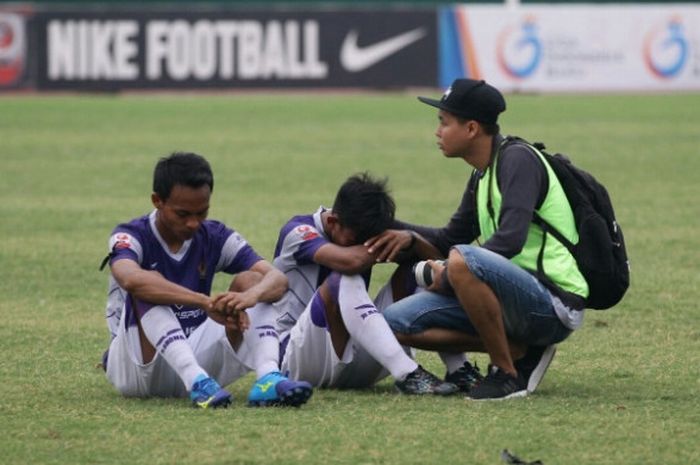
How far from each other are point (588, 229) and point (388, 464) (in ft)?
5.60

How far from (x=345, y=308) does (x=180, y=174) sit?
931 mm

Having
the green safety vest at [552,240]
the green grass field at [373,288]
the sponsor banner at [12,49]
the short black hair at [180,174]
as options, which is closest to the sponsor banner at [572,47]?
the green grass field at [373,288]

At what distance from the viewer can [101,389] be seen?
7262 mm

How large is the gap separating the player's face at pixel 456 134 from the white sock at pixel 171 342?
4.59 ft

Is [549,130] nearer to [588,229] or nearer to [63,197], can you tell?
[63,197]

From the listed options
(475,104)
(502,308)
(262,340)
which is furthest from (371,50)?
(262,340)

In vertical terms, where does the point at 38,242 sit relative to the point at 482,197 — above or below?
below

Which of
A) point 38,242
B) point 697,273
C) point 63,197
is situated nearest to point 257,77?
point 63,197

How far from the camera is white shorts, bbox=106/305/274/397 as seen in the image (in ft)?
22.2

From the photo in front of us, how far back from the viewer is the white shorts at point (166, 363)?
677 cm

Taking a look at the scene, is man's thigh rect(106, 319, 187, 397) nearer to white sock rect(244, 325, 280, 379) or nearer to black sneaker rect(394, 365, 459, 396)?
white sock rect(244, 325, 280, 379)

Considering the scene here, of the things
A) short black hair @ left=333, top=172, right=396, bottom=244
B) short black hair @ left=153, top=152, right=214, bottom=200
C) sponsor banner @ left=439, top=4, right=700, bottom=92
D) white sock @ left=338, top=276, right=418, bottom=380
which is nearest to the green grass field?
white sock @ left=338, top=276, right=418, bottom=380

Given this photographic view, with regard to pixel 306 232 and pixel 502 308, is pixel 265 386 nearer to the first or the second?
pixel 306 232

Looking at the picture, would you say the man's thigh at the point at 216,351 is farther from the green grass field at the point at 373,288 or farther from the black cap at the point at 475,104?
the black cap at the point at 475,104
